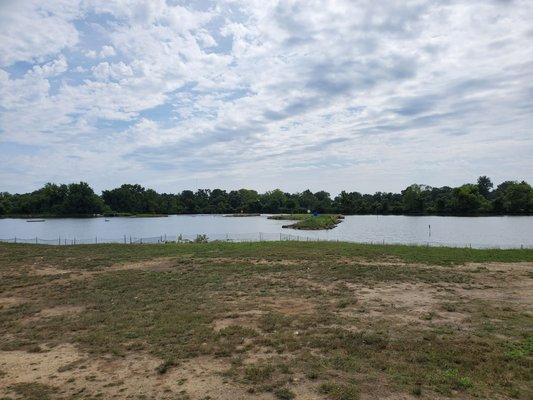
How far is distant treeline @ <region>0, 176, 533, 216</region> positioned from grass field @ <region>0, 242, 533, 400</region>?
121 metres

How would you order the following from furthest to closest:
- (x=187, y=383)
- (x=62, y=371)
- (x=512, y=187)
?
(x=512, y=187), (x=62, y=371), (x=187, y=383)

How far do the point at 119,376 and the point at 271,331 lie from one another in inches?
154

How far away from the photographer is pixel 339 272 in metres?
18.9

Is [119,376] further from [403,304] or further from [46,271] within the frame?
[46,271]

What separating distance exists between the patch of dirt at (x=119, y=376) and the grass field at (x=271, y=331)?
4cm

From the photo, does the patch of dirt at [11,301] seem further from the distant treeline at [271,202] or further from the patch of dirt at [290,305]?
the distant treeline at [271,202]

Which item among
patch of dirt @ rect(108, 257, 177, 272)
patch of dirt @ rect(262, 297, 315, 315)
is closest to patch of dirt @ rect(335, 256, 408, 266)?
patch of dirt @ rect(262, 297, 315, 315)

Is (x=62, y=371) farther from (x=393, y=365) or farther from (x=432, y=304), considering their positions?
(x=432, y=304)

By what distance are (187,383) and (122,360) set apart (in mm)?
2164

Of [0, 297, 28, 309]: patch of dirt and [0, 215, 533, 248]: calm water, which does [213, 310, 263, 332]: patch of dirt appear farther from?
[0, 215, 533, 248]: calm water

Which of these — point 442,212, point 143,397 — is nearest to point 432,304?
point 143,397

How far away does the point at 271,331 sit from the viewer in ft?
34.4

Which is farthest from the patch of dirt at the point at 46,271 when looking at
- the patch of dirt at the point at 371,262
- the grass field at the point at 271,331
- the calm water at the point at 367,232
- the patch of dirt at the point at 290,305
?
the calm water at the point at 367,232

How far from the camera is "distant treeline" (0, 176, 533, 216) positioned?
12775 cm
